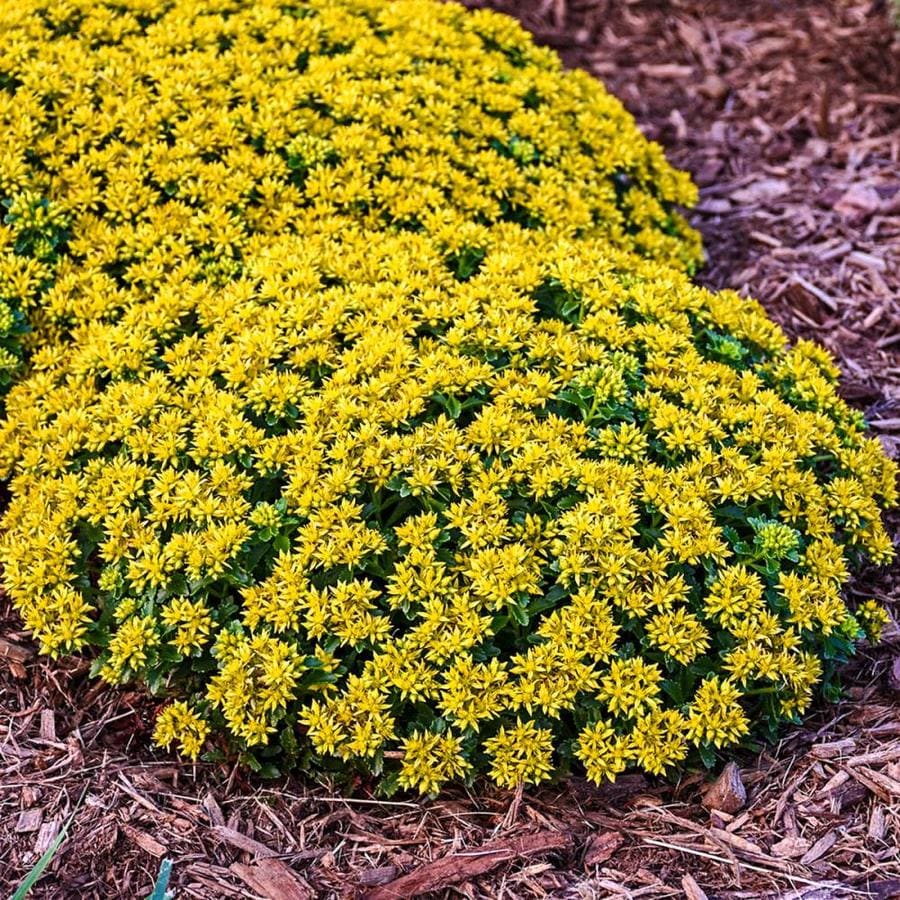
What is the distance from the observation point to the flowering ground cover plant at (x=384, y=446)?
291 cm

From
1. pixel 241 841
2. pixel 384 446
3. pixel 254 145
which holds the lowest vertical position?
pixel 241 841

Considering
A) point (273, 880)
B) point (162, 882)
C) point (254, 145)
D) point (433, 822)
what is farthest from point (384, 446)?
point (254, 145)

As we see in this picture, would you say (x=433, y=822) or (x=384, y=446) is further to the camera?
(x=384, y=446)

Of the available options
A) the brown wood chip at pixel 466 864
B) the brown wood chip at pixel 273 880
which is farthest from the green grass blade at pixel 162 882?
the brown wood chip at pixel 466 864

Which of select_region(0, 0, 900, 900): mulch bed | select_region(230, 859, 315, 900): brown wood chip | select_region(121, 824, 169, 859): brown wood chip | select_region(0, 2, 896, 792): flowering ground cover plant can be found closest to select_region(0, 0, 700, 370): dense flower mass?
select_region(0, 2, 896, 792): flowering ground cover plant

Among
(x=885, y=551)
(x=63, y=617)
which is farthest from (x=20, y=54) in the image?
(x=885, y=551)

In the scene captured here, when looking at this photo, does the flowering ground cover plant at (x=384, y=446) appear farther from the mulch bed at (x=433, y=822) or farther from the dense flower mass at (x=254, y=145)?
the mulch bed at (x=433, y=822)

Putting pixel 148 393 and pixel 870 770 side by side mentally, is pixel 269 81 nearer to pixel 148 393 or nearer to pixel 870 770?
pixel 148 393

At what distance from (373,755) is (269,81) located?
96.2 inches

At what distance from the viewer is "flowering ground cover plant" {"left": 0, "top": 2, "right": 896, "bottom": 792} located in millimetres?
2914

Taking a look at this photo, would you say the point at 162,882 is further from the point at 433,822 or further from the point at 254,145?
the point at 254,145

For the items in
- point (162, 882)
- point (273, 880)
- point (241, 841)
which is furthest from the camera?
point (241, 841)

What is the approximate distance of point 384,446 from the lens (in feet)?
10.1

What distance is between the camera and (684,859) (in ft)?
9.21
